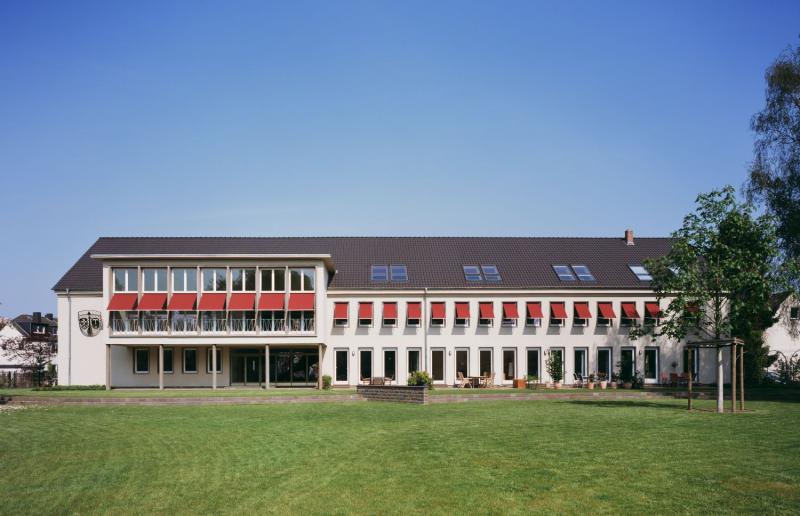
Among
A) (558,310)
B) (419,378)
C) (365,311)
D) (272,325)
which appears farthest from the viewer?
(558,310)

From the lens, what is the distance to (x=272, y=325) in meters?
46.0

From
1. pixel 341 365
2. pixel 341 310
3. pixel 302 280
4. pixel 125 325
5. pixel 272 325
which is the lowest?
pixel 341 365

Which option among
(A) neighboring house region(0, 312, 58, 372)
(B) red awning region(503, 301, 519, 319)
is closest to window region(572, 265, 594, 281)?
(B) red awning region(503, 301, 519, 319)

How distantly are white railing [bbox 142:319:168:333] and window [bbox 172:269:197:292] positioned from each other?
6.28 feet

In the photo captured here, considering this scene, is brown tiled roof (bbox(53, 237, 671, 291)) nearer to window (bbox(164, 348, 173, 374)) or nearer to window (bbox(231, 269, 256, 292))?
window (bbox(231, 269, 256, 292))

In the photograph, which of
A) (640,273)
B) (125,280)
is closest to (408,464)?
(125,280)

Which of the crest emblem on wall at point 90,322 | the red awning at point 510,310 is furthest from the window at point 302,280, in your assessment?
the crest emblem on wall at point 90,322

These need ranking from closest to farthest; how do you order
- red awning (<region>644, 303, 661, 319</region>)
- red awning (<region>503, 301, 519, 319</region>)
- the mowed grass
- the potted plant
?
1. the mowed grass
2. the potted plant
3. red awning (<region>503, 301, 519, 319</region>)
4. red awning (<region>644, 303, 661, 319</region>)

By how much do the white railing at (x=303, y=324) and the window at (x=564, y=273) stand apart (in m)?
15.7

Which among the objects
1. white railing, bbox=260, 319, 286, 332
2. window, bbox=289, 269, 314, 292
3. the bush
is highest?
window, bbox=289, 269, 314, 292

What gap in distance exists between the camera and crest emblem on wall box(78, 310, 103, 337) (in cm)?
4894

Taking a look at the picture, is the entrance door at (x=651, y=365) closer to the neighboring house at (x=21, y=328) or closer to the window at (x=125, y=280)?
the window at (x=125, y=280)

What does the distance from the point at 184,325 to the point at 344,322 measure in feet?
30.2

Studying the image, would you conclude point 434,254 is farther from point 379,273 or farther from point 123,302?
point 123,302
